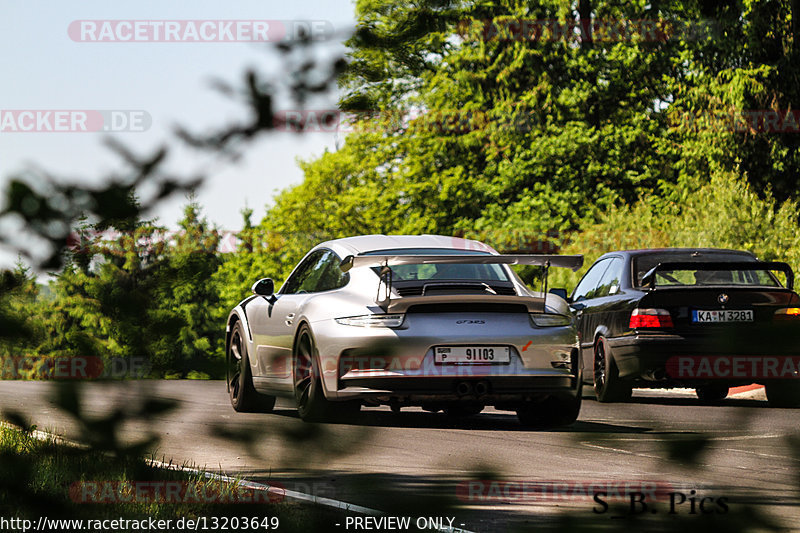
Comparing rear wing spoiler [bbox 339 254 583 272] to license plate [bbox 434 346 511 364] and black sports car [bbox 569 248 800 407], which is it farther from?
black sports car [bbox 569 248 800 407]

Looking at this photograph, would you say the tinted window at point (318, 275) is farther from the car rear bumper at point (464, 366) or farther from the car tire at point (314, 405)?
the car tire at point (314, 405)

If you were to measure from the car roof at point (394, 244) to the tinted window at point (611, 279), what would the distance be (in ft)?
10.4

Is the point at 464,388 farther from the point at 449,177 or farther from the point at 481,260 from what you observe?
the point at 449,177

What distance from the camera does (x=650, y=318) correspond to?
498 inches

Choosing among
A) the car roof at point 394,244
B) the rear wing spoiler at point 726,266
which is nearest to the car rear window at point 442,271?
the car roof at point 394,244

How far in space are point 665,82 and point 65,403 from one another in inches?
1617

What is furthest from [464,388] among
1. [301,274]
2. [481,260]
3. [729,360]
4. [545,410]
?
[729,360]

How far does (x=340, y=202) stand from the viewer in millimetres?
49906

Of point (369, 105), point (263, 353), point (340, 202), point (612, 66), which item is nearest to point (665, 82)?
point (612, 66)

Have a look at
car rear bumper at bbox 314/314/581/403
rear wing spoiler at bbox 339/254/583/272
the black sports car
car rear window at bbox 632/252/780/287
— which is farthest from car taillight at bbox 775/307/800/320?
car rear window at bbox 632/252/780/287

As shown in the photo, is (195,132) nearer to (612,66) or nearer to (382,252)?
(382,252)

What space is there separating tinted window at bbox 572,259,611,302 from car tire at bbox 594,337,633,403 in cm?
120

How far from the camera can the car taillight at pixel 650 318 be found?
12.5 metres

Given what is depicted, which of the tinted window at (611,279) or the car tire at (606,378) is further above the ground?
the tinted window at (611,279)
